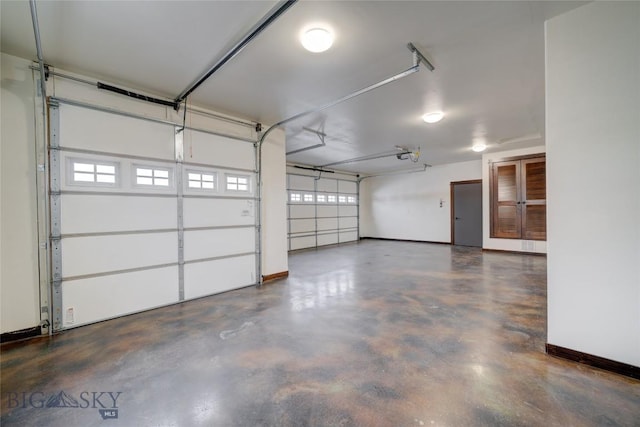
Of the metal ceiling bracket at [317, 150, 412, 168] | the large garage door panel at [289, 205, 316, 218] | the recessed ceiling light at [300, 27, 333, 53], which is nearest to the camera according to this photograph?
the recessed ceiling light at [300, 27, 333, 53]

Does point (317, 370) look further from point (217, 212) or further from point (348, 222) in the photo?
point (348, 222)

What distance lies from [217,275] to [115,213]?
1.56 metres

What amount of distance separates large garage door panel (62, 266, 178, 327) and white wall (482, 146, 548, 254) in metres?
7.72

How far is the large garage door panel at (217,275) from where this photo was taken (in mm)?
3684

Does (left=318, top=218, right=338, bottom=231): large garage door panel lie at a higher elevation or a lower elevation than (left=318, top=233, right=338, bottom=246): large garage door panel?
higher

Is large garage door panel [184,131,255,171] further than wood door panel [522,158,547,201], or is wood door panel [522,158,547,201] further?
wood door panel [522,158,547,201]

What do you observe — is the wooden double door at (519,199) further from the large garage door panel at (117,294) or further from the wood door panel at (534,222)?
the large garage door panel at (117,294)

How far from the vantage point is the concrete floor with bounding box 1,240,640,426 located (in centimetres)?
154

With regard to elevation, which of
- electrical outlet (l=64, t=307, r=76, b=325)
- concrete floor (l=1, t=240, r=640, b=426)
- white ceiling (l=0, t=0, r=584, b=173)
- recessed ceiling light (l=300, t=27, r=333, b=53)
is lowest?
concrete floor (l=1, t=240, r=640, b=426)

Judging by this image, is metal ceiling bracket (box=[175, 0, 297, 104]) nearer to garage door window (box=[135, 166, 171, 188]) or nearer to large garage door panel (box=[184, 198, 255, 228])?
garage door window (box=[135, 166, 171, 188])

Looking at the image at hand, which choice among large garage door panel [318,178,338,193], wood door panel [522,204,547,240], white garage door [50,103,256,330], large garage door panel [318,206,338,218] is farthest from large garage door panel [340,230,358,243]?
white garage door [50,103,256,330]

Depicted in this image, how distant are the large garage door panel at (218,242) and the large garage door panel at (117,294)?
0.35 m

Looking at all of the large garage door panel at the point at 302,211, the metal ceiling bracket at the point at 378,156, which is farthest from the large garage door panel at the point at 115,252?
the metal ceiling bracket at the point at 378,156

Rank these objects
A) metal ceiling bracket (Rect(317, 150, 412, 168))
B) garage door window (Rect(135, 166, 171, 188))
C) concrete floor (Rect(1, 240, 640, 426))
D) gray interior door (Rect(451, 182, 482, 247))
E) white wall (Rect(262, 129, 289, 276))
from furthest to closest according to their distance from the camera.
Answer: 1. gray interior door (Rect(451, 182, 482, 247))
2. metal ceiling bracket (Rect(317, 150, 412, 168))
3. white wall (Rect(262, 129, 289, 276))
4. garage door window (Rect(135, 166, 171, 188))
5. concrete floor (Rect(1, 240, 640, 426))
